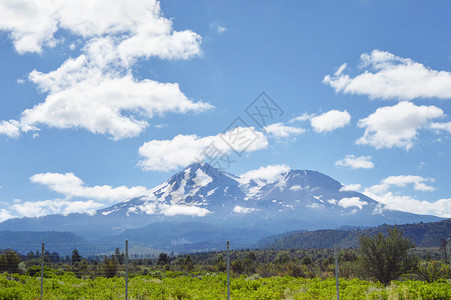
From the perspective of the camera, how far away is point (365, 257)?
86.7 ft

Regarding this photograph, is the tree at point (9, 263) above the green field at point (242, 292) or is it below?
above

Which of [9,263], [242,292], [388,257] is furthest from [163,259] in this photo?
[242,292]

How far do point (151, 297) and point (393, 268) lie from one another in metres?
15.3

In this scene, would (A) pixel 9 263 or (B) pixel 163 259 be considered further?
(B) pixel 163 259

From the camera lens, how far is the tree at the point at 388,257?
85.0 feet

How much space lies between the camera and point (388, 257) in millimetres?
25891

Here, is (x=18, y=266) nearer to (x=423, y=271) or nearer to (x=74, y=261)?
(x=74, y=261)

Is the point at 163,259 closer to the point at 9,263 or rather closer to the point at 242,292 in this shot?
the point at 9,263

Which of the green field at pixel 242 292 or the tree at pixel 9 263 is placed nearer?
the green field at pixel 242 292

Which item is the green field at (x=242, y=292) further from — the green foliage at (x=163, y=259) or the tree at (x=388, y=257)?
the green foliage at (x=163, y=259)

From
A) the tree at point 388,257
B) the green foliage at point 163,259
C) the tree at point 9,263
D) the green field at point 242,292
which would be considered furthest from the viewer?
the green foliage at point 163,259

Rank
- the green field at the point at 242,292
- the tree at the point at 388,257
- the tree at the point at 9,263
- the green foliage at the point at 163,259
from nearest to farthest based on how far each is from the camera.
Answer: the green field at the point at 242,292 → the tree at the point at 388,257 → the tree at the point at 9,263 → the green foliage at the point at 163,259

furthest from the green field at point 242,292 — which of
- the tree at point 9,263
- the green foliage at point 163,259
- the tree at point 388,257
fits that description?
the green foliage at point 163,259

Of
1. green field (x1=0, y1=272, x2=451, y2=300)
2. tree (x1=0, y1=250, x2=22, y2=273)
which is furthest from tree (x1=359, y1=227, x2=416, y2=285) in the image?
tree (x1=0, y1=250, x2=22, y2=273)
